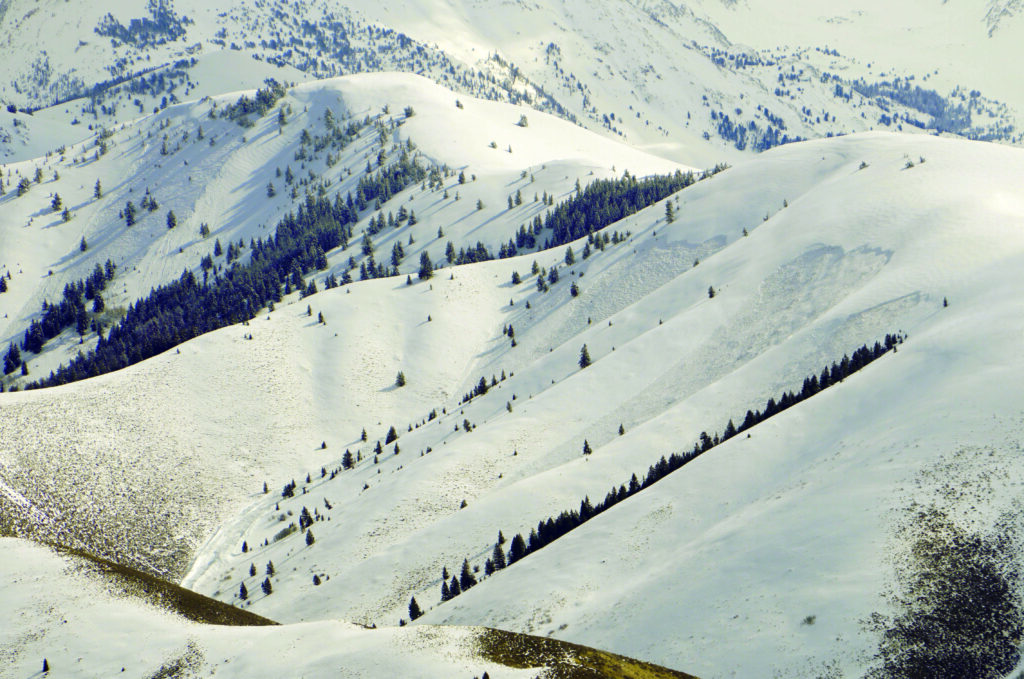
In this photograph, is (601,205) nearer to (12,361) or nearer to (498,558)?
(498,558)

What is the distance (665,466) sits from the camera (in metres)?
66.3

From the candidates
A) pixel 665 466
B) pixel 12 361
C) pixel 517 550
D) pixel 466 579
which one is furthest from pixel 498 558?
pixel 12 361

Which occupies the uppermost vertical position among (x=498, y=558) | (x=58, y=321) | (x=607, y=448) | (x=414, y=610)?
(x=607, y=448)

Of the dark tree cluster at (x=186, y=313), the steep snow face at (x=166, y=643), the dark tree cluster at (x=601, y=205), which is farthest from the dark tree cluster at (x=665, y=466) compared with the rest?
the dark tree cluster at (x=186, y=313)

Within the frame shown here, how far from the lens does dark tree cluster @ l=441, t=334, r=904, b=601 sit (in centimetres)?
6219

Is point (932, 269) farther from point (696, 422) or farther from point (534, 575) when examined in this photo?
point (534, 575)

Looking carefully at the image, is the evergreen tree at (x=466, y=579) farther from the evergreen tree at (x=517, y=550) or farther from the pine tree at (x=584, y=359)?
the pine tree at (x=584, y=359)

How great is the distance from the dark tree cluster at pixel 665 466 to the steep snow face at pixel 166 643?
53.2 feet

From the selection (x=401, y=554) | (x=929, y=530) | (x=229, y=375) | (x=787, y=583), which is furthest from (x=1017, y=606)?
(x=229, y=375)

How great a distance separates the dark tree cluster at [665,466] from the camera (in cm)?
6219

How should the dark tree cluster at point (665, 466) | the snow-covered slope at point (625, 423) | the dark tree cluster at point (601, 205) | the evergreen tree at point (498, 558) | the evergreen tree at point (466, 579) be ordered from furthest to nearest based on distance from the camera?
the dark tree cluster at point (601, 205) → the dark tree cluster at point (665, 466) → the evergreen tree at point (498, 558) → the evergreen tree at point (466, 579) → the snow-covered slope at point (625, 423)

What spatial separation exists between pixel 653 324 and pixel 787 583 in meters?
69.8

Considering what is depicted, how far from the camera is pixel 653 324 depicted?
107938 mm

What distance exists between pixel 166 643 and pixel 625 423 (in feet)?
167
